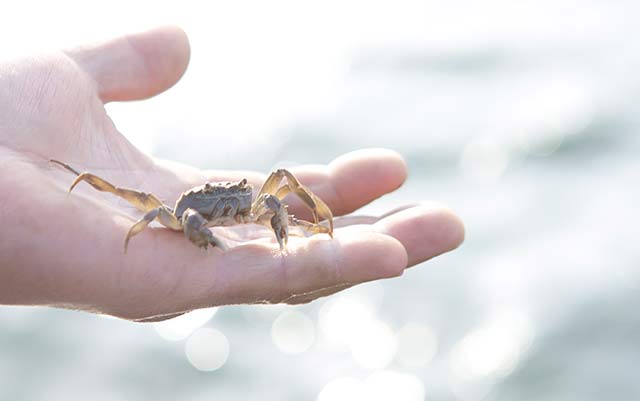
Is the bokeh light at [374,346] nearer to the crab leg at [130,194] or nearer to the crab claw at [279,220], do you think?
the crab claw at [279,220]

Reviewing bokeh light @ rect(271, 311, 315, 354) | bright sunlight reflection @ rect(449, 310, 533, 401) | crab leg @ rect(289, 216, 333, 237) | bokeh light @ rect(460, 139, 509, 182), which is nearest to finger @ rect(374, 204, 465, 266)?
crab leg @ rect(289, 216, 333, 237)

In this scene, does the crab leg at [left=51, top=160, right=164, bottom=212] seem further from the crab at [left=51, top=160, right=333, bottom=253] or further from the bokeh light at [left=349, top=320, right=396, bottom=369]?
the bokeh light at [left=349, top=320, right=396, bottom=369]

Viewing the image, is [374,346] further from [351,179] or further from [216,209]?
[216,209]

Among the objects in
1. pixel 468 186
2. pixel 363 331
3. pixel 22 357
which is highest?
pixel 468 186

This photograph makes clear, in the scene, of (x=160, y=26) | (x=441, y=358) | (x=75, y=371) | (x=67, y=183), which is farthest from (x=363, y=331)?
(x=67, y=183)

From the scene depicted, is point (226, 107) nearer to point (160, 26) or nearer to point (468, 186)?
point (468, 186)

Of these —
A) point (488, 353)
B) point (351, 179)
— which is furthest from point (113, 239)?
point (488, 353)
